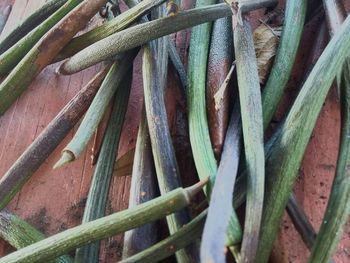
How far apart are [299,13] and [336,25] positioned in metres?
0.07

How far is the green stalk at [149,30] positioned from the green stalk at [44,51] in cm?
6

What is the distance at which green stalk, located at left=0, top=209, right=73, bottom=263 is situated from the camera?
63 cm

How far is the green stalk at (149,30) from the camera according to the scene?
685mm

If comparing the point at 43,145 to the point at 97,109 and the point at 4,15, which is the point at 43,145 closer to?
the point at 97,109

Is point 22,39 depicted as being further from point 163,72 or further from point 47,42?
point 163,72

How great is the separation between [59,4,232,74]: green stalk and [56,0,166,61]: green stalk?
0.11 feet

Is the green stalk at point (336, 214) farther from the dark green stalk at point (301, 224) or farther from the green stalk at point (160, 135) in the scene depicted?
the green stalk at point (160, 135)

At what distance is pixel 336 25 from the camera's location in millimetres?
715

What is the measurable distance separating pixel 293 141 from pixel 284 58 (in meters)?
0.20

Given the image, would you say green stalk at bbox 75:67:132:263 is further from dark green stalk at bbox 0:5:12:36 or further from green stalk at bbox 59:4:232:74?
dark green stalk at bbox 0:5:12:36

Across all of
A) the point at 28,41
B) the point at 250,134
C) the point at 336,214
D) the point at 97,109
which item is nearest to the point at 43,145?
the point at 97,109

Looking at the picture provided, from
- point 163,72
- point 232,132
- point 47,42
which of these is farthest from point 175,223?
point 47,42

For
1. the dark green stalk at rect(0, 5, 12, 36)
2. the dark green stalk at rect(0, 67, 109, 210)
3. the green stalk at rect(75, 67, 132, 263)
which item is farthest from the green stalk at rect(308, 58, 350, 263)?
the dark green stalk at rect(0, 5, 12, 36)

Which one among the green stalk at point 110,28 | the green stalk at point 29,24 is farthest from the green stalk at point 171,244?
the green stalk at point 29,24
